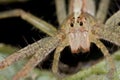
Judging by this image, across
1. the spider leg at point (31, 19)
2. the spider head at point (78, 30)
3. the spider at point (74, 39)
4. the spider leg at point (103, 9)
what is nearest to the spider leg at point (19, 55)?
the spider at point (74, 39)

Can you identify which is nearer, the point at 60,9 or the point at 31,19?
the point at 31,19

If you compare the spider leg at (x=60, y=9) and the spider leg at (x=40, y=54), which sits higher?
the spider leg at (x=60, y=9)

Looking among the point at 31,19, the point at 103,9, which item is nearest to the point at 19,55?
the point at 31,19

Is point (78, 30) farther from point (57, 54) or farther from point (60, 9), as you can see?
point (60, 9)

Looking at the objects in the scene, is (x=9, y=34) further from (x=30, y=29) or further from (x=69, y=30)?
(x=69, y=30)

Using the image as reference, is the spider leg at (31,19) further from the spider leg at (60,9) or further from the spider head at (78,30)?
the spider head at (78,30)

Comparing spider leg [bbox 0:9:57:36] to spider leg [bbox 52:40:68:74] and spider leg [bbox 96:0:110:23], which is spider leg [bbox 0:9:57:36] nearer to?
spider leg [bbox 96:0:110:23]
